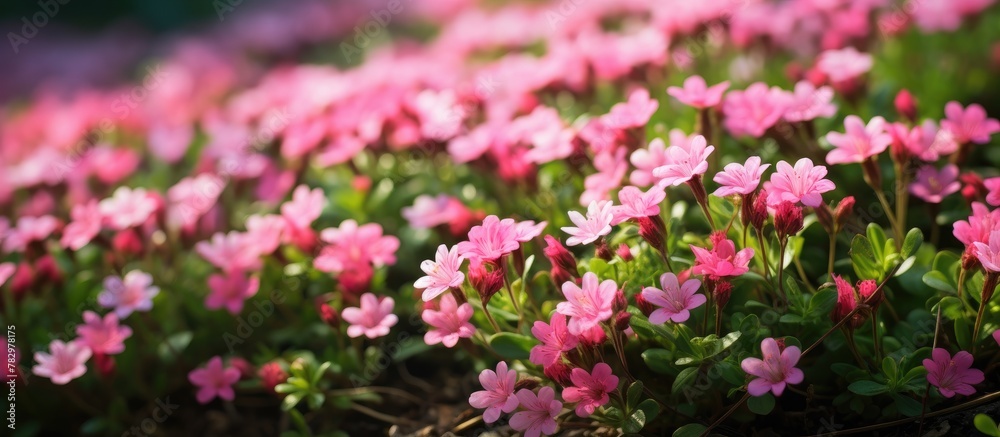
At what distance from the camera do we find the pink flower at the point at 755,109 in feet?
6.91

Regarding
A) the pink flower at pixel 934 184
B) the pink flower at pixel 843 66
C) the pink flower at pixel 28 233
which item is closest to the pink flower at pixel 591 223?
the pink flower at pixel 934 184

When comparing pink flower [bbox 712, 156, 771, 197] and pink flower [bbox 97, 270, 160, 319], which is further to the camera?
pink flower [bbox 97, 270, 160, 319]

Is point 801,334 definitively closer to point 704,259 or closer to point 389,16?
point 704,259

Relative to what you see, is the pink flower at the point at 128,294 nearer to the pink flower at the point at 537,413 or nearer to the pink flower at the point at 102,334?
the pink flower at the point at 102,334

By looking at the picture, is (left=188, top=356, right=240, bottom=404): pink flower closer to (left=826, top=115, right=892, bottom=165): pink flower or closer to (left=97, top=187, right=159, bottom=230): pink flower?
(left=97, top=187, right=159, bottom=230): pink flower

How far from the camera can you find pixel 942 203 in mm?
2223

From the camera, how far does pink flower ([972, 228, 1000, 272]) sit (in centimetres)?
154

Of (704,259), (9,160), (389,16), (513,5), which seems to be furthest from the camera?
(389,16)

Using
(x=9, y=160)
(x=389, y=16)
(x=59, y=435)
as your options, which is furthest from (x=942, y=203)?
(x=389, y=16)

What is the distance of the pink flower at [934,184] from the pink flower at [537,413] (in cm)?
116

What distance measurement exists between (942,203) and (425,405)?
1.65m

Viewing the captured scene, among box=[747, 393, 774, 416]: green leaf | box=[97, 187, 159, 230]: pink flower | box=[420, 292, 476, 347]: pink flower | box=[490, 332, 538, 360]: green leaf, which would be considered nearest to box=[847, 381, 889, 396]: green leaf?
box=[747, 393, 774, 416]: green leaf

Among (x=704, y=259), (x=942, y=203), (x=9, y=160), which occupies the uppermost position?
(x=704, y=259)

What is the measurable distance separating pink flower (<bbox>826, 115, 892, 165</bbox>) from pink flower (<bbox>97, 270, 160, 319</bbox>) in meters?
1.93
